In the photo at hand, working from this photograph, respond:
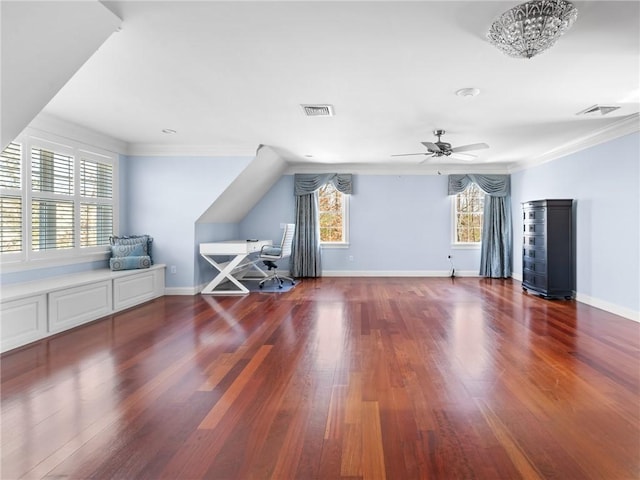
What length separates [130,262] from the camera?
198 inches

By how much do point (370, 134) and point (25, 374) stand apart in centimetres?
445

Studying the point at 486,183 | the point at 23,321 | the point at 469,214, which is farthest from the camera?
the point at 469,214

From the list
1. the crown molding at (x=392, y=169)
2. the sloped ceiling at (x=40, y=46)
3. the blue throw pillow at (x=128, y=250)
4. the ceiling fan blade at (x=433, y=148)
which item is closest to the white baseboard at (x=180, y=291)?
the blue throw pillow at (x=128, y=250)

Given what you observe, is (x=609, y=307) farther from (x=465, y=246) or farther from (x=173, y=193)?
(x=173, y=193)

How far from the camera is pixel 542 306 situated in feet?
16.1

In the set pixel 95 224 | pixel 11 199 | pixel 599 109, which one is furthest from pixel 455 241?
pixel 11 199

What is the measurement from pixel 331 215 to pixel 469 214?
2.96 m

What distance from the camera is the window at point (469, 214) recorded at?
7.79m

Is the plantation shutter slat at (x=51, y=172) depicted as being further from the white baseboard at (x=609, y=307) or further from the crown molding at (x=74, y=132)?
the white baseboard at (x=609, y=307)

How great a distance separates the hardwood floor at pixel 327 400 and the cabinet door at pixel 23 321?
0.59 feet

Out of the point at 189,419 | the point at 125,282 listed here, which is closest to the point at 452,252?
the point at 125,282

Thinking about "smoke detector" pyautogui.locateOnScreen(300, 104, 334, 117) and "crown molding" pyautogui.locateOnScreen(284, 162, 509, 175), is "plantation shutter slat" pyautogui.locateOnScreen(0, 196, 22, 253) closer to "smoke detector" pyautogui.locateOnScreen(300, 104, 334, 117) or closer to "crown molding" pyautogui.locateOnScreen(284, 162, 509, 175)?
"smoke detector" pyautogui.locateOnScreen(300, 104, 334, 117)

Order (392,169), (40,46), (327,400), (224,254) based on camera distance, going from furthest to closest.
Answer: (392,169) → (224,254) → (327,400) → (40,46)

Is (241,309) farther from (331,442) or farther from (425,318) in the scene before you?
(331,442)
